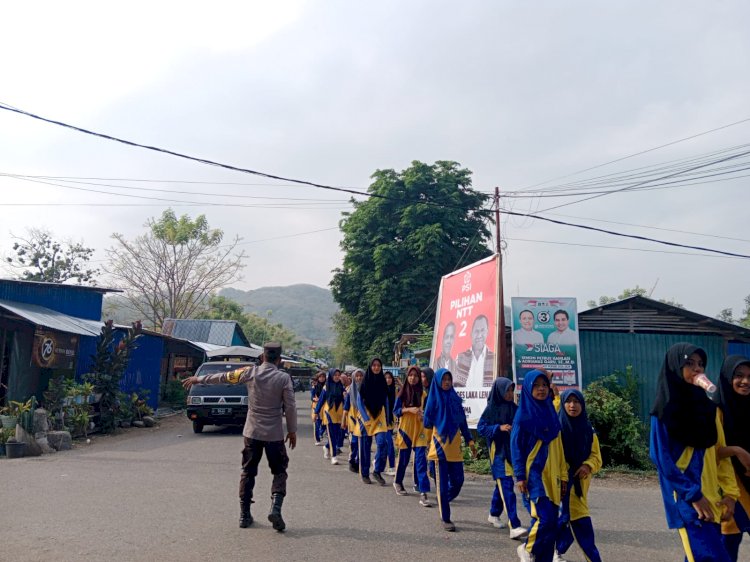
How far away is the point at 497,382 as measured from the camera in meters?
6.46

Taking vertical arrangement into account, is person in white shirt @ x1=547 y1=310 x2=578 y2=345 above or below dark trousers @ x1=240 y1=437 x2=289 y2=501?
above

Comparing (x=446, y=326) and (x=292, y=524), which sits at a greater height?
(x=446, y=326)

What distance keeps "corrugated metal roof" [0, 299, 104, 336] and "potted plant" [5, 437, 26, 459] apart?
117 inches

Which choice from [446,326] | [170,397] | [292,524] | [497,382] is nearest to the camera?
[292,524]

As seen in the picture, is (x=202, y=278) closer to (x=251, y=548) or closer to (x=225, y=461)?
(x=225, y=461)

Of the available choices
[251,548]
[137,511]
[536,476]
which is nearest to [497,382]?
[536,476]

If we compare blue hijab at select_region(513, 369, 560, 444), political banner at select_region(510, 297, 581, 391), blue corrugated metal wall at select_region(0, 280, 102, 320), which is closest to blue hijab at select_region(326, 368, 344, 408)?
political banner at select_region(510, 297, 581, 391)

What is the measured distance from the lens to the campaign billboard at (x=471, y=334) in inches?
430

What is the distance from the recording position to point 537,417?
486 cm

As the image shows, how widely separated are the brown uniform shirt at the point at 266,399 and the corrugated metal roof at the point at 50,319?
28.0ft

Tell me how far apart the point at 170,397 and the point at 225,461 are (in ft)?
48.6

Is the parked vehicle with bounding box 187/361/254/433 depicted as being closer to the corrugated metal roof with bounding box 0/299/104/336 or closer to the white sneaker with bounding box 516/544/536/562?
the corrugated metal roof with bounding box 0/299/104/336

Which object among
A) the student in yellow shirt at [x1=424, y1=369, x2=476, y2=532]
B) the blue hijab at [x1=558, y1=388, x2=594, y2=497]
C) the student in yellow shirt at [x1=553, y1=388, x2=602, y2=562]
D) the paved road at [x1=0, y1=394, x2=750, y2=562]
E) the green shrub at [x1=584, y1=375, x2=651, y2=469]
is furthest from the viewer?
the green shrub at [x1=584, y1=375, x2=651, y2=469]

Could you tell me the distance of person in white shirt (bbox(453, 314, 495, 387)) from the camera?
10.8 metres
